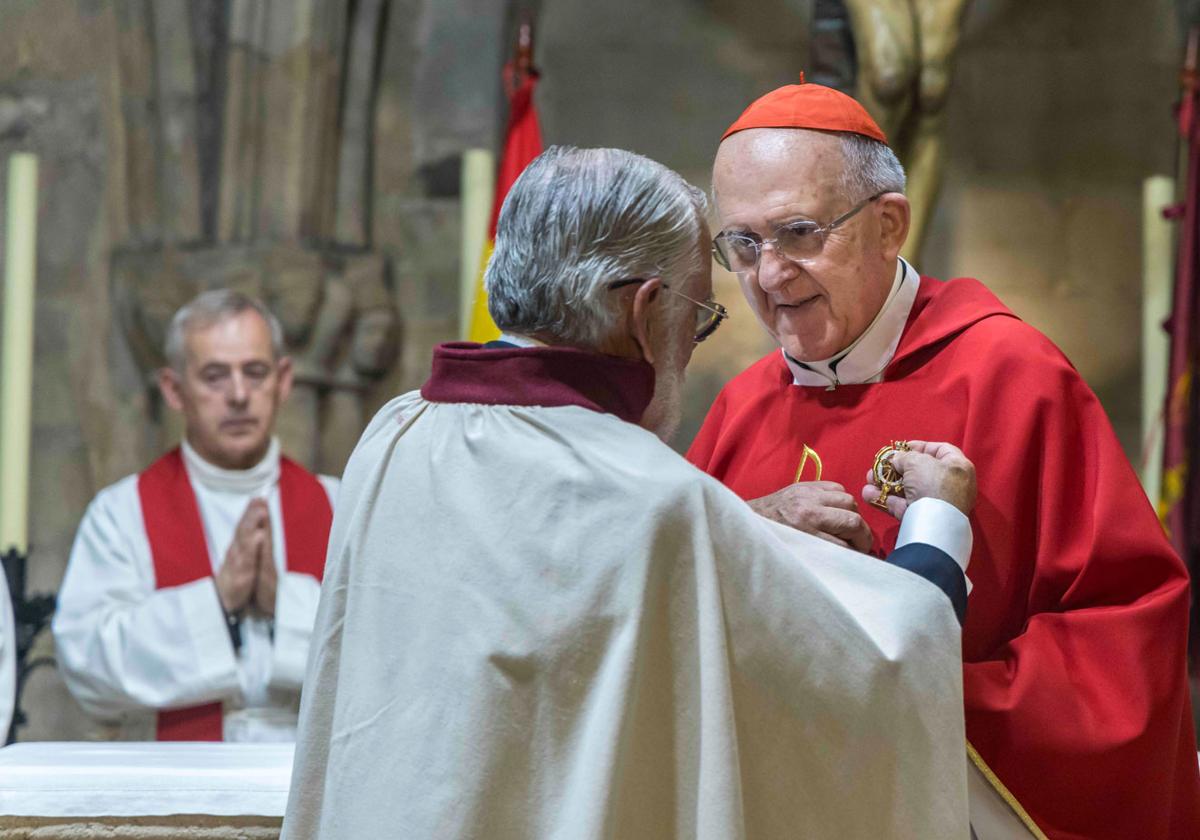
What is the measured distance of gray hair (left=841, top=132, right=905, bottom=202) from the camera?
2.70 metres

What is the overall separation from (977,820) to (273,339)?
3507 millimetres

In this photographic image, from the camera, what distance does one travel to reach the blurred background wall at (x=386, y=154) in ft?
20.1

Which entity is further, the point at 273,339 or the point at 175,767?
the point at 273,339

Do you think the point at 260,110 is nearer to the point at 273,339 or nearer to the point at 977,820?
the point at 273,339

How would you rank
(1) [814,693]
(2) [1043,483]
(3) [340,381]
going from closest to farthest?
(1) [814,693] < (2) [1043,483] < (3) [340,381]

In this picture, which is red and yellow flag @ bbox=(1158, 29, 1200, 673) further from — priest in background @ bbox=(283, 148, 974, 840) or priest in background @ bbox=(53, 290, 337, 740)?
priest in background @ bbox=(283, 148, 974, 840)

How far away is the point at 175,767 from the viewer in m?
2.65

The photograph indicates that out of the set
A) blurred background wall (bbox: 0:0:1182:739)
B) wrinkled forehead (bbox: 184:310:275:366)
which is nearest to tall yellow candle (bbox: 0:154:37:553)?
wrinkled forehead (bbox: 184:310:275:366)

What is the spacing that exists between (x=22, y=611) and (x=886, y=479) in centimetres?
285

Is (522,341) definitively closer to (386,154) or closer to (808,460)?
(808,460)

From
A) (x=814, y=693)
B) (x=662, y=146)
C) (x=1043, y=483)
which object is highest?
(x=662, y=146)

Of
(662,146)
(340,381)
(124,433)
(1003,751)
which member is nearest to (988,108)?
(662,146)

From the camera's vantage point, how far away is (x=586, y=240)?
2076mm

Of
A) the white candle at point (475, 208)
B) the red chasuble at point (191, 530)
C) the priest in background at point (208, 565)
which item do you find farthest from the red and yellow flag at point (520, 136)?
the red chasuble at point (191, 530)
